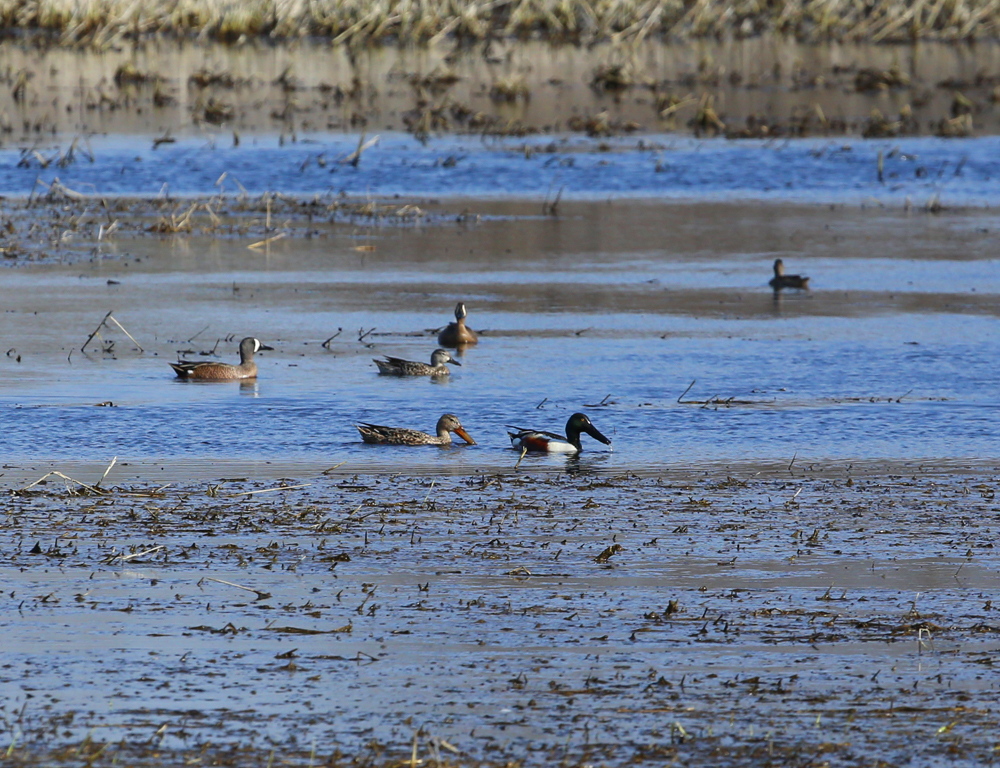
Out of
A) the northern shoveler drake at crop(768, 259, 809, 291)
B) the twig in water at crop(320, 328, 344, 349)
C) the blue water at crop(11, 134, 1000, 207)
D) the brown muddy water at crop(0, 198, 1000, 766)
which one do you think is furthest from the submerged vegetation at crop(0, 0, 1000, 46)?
the twig in water at crop(320, 328, 344, 349)

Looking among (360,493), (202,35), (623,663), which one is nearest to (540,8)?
(202,35)

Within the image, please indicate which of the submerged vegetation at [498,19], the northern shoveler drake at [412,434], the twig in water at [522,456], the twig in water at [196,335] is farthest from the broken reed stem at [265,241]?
the submerged vegetation at [498,19]

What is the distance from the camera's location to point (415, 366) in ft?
47.3

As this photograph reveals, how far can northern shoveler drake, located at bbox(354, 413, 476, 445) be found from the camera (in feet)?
38.1

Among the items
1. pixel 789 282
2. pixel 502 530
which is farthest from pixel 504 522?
pixel 789 282

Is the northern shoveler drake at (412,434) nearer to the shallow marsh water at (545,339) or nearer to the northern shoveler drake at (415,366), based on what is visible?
the shallow marsh water at (545,339)

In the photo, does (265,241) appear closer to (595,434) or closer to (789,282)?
(789,282)

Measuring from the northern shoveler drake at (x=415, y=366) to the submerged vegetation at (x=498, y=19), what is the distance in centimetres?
3150

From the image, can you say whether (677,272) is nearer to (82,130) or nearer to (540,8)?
(82,130)

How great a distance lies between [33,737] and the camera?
19.1 ft

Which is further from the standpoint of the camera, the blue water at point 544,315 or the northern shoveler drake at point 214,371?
the northern shoveler drake at point 214,371

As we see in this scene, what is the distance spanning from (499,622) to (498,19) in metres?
45.9

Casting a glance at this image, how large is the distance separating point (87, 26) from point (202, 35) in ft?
10.8

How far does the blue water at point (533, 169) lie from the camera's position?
2695 centimetres
